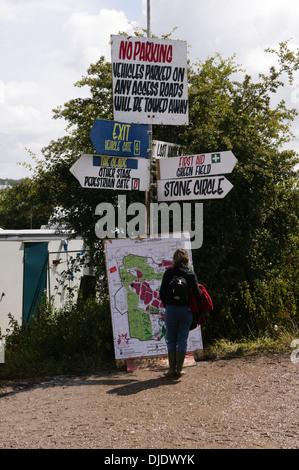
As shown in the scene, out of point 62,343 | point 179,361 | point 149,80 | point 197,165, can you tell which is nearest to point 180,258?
point 179,361

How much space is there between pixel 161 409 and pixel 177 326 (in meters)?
1.58

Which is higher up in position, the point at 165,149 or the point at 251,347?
the point at 165,149

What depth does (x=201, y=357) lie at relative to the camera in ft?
24.8

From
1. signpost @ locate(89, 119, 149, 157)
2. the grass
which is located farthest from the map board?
signpost @ locate(89, 119, 149, 157)

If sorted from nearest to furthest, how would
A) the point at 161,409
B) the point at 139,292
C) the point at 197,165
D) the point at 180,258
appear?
the point at 161,409 → the point at 180,258 → the point at 139,292 → the point at 197,165

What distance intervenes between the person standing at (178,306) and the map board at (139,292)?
60 cm

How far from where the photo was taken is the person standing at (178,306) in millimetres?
6793

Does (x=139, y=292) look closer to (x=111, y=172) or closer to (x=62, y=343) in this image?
(x=62, y=343)

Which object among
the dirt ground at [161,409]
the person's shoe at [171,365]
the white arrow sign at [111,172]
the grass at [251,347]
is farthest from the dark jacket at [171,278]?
the white arrow sign at [111,172]

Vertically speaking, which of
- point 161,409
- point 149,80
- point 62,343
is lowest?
point 161,409

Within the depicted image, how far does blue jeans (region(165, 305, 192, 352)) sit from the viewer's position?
22.4 feet

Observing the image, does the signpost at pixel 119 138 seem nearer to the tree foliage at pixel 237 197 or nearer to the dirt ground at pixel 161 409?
the tree foliage at pixel 237 197

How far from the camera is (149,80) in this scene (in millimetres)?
8062
